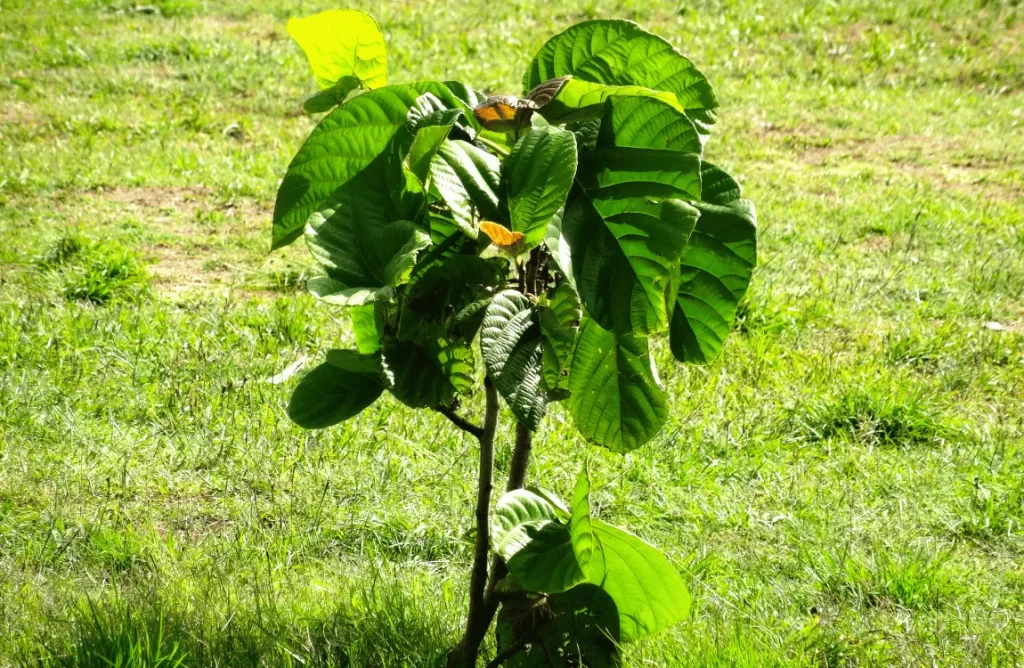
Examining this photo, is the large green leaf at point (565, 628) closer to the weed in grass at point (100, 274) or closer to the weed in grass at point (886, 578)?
the weed in grass at point (886, 578)

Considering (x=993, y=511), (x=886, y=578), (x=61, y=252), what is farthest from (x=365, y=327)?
(x=61, y=252)

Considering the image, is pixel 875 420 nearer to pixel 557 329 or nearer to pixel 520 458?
pixel 520 458

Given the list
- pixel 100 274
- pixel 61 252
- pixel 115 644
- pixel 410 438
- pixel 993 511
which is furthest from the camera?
pixel 61 252

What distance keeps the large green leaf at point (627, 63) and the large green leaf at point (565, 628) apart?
2.87 feet

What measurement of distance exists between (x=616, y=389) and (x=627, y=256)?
10.6 inches

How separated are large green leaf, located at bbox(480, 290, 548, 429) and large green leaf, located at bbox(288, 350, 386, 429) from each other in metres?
0.28

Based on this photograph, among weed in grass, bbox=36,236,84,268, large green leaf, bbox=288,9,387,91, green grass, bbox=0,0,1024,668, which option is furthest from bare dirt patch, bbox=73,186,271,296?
large green leaf, bbox=288,9,387,91

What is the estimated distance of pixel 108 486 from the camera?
9.07 ft

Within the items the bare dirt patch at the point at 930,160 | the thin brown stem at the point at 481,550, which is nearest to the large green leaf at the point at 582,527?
the thin brown stem at the point at 481,550

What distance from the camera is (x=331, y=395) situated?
1748 mm

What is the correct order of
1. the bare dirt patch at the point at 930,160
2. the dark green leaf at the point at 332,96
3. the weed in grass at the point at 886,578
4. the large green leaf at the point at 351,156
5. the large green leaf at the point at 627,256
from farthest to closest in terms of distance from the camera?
the bare dirt patch at the point at 930,160
the weed in grass at the point at 886,578
the dark green leaf at the point at 332,96
the large green leaf at the point at 351,156
the large green leaf at the point at 627,256

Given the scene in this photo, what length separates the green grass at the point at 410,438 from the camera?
2.33 m

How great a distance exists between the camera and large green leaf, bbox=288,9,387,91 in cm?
163

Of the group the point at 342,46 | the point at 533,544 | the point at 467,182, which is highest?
the point at 342,46
